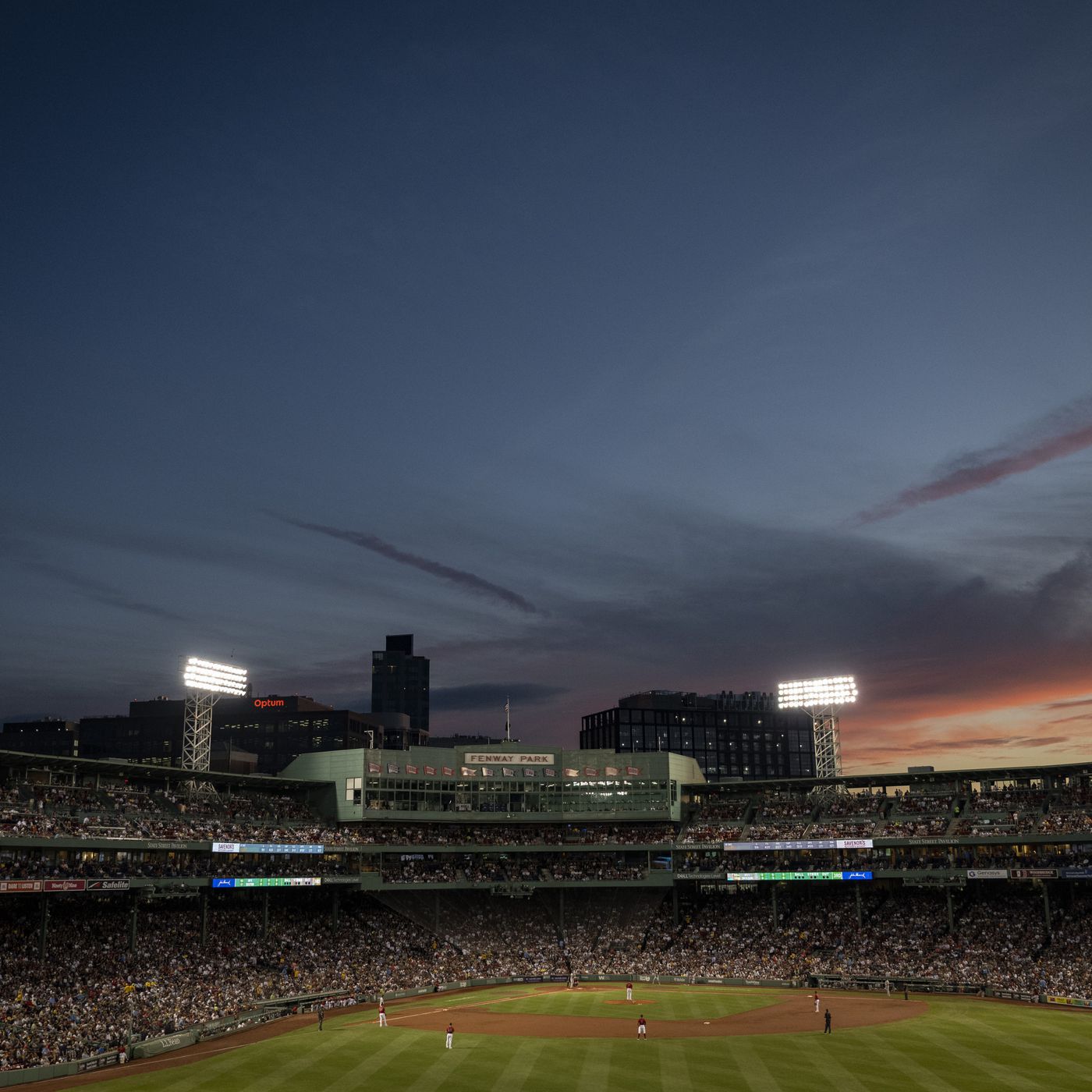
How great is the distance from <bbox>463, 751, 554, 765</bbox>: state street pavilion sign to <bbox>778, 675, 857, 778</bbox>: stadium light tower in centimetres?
2400

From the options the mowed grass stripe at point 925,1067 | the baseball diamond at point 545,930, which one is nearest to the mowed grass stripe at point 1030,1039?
the baseball diamond at point 545,930

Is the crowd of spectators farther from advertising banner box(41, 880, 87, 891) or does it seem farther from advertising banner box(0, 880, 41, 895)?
advertising banner box(0, 880, 41, 895)

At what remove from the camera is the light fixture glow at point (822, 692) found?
99.4 m

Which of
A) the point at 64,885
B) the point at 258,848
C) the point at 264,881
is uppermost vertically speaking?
the point at 258,848

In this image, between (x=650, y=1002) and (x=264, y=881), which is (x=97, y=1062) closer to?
(x=264, y=881)

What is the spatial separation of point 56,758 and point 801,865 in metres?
58.8

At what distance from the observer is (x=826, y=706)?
328 ft

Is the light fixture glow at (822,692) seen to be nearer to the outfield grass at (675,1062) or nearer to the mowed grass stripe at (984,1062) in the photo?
the outfield grass at (675,1062)

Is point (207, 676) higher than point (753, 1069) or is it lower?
higher

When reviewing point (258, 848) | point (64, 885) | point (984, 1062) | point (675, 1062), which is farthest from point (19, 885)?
point (984, 1062)

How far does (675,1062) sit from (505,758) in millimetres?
49571

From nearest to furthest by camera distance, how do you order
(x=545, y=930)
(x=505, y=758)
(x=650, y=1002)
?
(x=650, y=1002) < (x=545, y=930) < (x=505, y=758)

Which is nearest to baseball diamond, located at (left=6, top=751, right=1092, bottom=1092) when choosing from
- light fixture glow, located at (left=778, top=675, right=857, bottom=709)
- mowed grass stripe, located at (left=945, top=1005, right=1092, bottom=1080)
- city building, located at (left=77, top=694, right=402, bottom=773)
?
mowed grass stripe, located at (left=945, top=1005, right=1092, bottom=1080)

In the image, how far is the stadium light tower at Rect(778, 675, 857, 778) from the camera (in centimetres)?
9931
